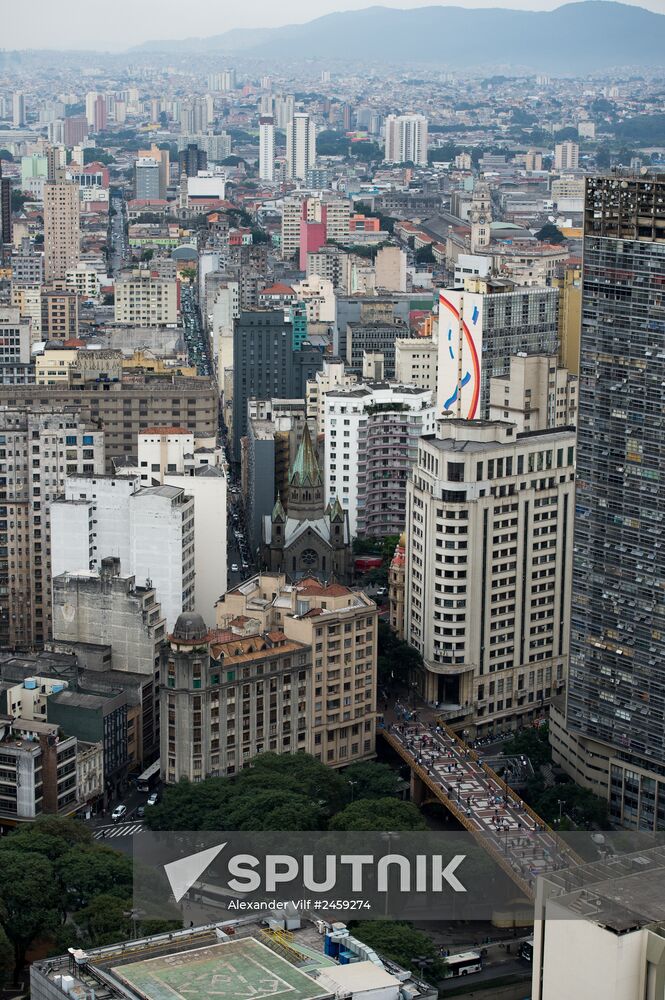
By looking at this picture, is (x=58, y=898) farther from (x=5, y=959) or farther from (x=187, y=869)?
(x=187, y=869)

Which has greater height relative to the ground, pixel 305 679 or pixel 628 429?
pixel 628 429

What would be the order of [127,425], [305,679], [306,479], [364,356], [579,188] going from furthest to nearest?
1. [579,188]
2. [364,356]
3. [127,425]
4. [306,479]
5. [305,679]

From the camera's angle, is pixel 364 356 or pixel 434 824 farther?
pixel 364 356

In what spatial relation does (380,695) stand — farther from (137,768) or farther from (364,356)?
(364,356)

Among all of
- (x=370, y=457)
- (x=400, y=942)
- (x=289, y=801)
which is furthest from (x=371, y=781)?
(x=370, y=457)

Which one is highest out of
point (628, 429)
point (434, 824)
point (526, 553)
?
point (628, 429)

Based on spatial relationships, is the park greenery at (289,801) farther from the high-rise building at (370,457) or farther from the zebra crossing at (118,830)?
the high-rise building at (370,457)

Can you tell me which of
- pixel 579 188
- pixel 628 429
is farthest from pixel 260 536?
pixel 579 188
